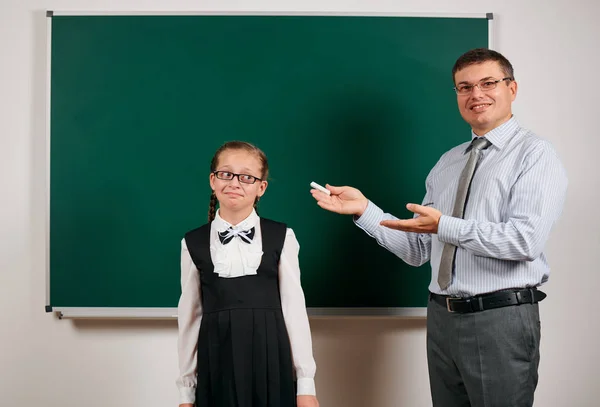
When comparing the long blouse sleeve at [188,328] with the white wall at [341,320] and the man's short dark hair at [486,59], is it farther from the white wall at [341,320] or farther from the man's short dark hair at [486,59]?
the man's short dark hair at [486,59]

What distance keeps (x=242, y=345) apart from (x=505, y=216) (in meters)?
0.93

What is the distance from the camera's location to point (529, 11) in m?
2.42

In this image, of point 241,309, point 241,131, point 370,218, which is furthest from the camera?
point 241,131

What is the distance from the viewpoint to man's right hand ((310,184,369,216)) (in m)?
1.78

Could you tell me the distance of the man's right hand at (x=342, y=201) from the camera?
1775mm

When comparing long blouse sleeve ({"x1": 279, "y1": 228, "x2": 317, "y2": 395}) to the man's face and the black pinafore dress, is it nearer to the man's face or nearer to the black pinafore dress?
the black pinafore dress

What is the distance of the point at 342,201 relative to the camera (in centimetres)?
185

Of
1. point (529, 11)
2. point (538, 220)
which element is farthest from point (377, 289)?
point (529, 11)

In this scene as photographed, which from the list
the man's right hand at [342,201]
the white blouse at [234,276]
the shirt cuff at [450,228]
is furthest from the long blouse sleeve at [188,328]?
the shirt cuff at [450,228]

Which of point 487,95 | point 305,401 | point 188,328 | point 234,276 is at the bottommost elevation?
point 305,401

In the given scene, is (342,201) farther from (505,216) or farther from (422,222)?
(505,216)

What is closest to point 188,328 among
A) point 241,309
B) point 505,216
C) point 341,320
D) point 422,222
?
point 241,309

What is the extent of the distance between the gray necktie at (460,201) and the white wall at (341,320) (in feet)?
2.70

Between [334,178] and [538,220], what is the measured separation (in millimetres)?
1007
